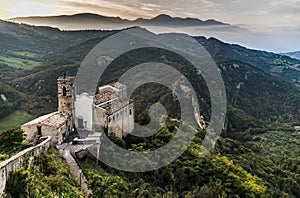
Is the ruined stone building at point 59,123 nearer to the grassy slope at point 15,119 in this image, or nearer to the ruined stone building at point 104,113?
the ruined stone building at point 104,113

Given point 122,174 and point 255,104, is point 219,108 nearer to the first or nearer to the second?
point 255,104

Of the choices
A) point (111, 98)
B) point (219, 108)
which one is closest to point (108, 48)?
point (219, 108)

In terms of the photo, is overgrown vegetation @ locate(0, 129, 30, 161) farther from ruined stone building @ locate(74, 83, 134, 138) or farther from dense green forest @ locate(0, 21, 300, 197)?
ruined stone building @ locate(74, 83, 134, 138)

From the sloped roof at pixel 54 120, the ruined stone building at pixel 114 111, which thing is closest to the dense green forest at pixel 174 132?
the ruined stone building at pixel 114 111

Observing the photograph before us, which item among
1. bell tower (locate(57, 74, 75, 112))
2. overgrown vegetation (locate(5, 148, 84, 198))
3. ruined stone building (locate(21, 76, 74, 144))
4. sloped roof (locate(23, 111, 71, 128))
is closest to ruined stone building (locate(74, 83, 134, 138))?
bell tower (locate(57, 74, 75, 112))

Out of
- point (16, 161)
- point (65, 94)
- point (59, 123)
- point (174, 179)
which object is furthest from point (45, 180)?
point (174, 179)

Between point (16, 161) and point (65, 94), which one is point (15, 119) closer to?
point (65, 94)
